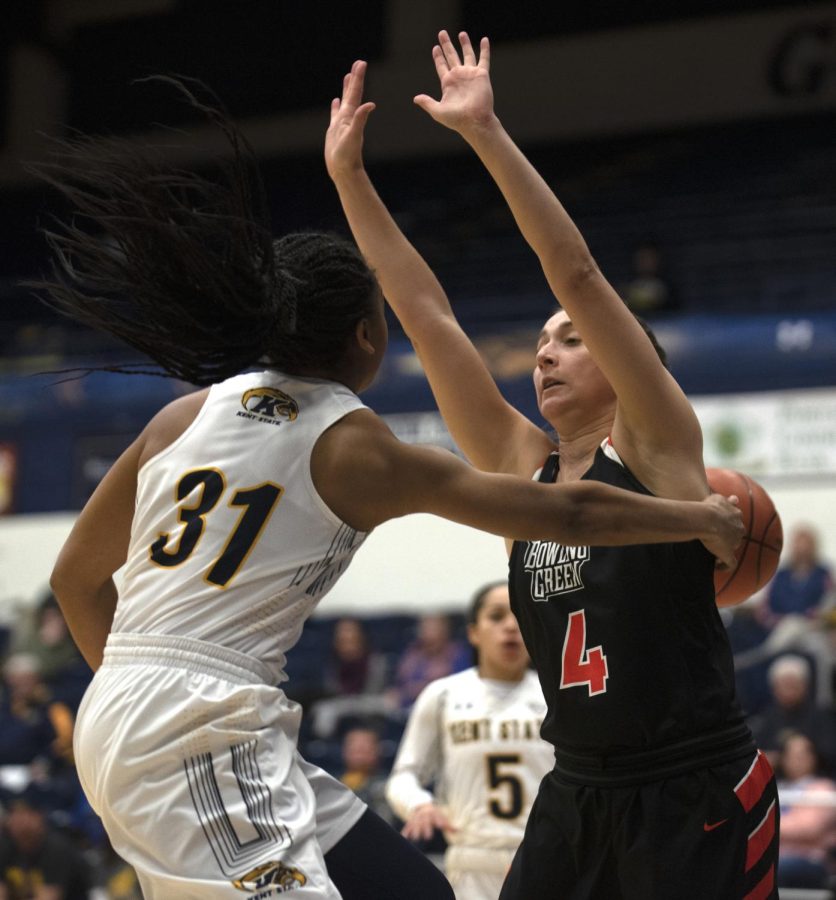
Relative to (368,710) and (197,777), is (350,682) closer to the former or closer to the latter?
(368,710)

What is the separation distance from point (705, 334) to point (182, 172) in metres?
7.83

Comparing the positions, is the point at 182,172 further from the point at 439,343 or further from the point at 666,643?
the point at 666,643

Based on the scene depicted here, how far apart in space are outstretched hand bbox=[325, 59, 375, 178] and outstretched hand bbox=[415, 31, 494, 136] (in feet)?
0.92

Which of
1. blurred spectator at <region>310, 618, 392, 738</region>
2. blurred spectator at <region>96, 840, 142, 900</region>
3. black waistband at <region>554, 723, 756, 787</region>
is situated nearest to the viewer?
black waistband at <region>554, 723, 756, 787</region>

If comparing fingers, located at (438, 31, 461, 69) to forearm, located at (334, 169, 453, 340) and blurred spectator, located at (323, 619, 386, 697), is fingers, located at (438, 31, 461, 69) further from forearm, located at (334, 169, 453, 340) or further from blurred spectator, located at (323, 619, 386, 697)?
blurred spectator, located at (323, 619, 386, 697)

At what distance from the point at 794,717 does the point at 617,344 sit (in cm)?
602

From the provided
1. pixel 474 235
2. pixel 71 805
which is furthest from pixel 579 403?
pixel 474 235

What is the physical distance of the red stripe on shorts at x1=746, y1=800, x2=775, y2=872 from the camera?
2.83 m

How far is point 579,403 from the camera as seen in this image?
3.32 meters

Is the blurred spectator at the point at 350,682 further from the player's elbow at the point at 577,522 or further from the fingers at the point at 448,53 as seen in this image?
the player's elbow at the point at 577,522

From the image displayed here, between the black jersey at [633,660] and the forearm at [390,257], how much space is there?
2.47 feet

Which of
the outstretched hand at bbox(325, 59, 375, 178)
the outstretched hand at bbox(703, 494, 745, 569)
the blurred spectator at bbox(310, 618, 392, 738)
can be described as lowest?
the blurred spectator at bbox(310, 618, 392, 738)

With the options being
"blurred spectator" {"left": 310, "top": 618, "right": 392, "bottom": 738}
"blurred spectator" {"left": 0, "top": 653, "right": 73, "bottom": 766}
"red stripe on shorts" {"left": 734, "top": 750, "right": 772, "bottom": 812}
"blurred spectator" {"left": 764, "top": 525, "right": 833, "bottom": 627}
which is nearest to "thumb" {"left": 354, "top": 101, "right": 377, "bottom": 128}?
"red stripe on shorts" {"left": 734, "top": 750, "right": 772, "bottom": 812}

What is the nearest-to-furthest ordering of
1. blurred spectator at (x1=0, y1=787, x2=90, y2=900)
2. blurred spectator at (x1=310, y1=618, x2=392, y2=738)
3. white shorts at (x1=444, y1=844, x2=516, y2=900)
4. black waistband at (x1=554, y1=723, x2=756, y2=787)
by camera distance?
black waistband at (x1=554, y1=723, x2=756, y2=787) < white shorts at (x1=444, y1=844, x2=516, y2=900) < blurred spectator at (x1=0, y1=787, x2=90, y2=900) < blurred spectator at (x1=310, y1=618, x2=392, y2=738)
